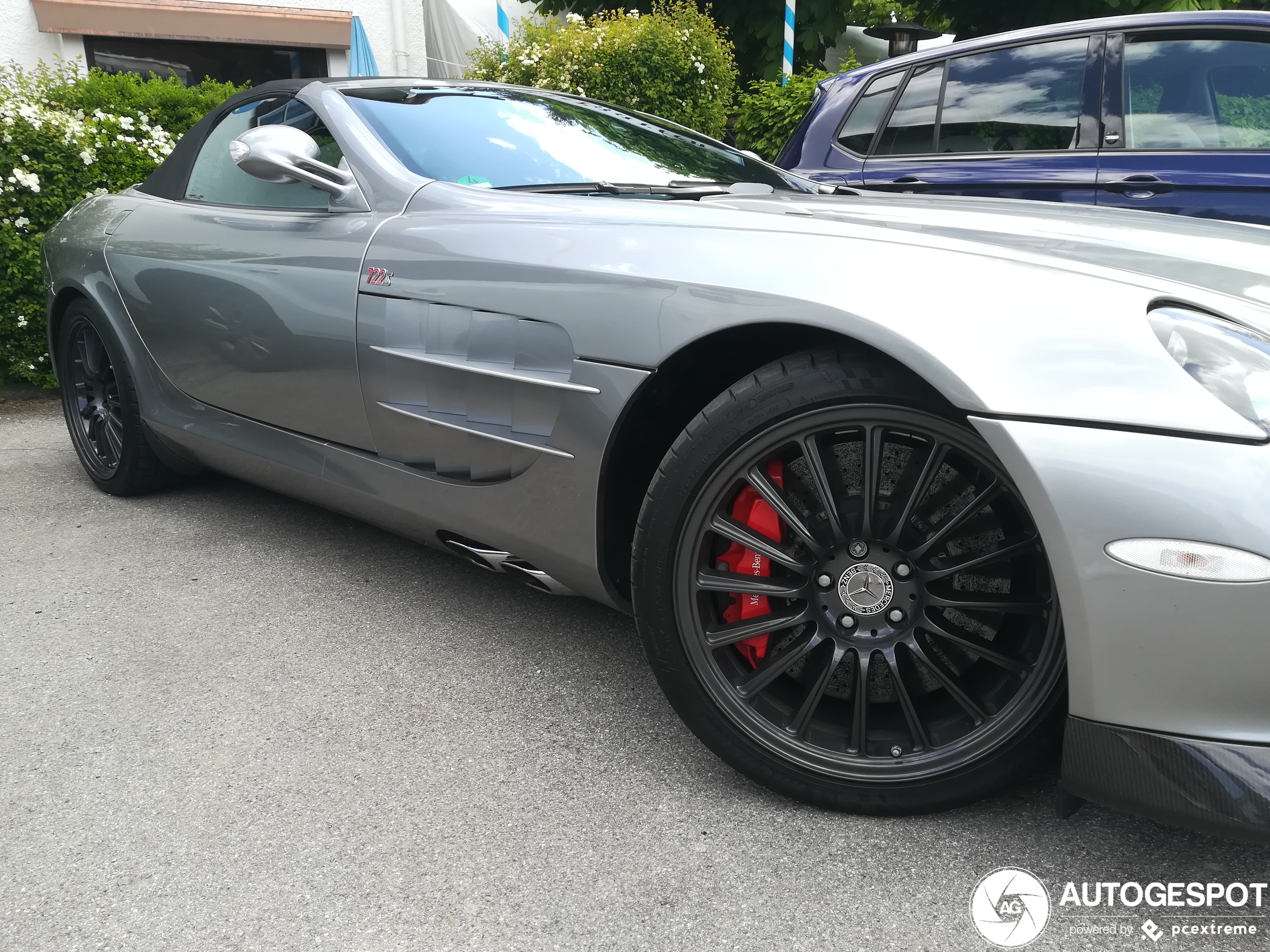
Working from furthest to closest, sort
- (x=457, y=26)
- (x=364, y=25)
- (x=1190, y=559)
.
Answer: (x=457, y=26), (x=364, y=25), (x=1190, y=559)

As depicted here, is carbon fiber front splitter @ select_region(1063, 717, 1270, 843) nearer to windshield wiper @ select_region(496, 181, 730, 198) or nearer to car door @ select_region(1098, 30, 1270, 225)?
windshield wiper @ select_region(496, 181, 730, 198)

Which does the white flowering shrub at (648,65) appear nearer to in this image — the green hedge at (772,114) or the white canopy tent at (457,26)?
the green hedge at (772,114)

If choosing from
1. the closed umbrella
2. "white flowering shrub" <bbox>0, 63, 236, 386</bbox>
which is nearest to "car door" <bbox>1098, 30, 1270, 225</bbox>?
"white flowering shrub" <bbox>0, 63, 236, 386</bbox>

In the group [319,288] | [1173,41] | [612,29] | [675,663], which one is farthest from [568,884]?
[612,29]

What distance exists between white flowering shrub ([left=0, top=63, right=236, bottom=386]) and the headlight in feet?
15.9

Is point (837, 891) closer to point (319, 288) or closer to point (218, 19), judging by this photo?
point (319, 288)

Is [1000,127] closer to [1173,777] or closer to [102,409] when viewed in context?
[1173,777]

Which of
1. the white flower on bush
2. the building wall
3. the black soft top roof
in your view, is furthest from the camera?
the building wall

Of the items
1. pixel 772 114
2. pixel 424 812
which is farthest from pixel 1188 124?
pixel 772 114

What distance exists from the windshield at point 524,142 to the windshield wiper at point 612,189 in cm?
2

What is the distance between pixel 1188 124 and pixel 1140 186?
282 millimetres

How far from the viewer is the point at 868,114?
462cm

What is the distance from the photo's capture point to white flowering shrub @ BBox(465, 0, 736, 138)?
25.7 feet

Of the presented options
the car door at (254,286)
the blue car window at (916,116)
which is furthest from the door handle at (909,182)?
the car door at (254,286)
